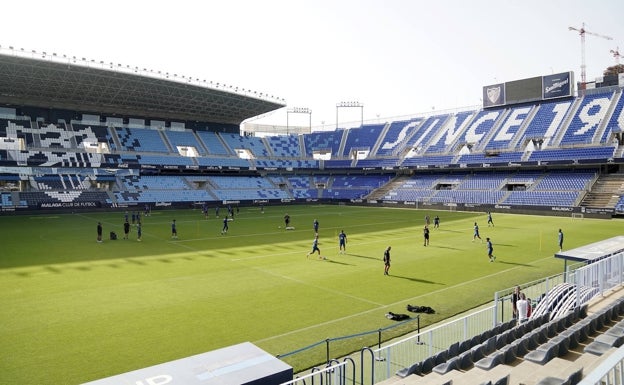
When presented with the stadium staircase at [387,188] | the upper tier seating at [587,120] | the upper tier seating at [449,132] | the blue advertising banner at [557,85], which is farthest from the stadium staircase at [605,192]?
the stadium staircase at [387,188]

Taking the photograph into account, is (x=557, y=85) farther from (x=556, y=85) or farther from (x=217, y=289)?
(x=217, y=289)

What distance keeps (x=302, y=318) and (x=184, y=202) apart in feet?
177

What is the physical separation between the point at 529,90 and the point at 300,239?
5459 cm

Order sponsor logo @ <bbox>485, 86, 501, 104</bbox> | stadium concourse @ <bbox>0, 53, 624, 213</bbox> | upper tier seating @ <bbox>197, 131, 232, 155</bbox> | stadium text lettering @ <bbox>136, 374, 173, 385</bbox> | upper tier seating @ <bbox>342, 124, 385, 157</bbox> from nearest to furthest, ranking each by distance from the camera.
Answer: stadium text lettering @ <bbox>136, 374, 173, 385</bbox> < stadium concourse @ <bbox>0, 53, 624, 213</bbox> < sponsor logo @ <bbox>485, 86, 501, 104</bbox> < upper tier seating @ <bbox>197, 131, 232, 155</bbox> < upper tier seating @ <bbox>342, 124, 385, 157</bbox>

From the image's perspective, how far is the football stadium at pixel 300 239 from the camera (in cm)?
979

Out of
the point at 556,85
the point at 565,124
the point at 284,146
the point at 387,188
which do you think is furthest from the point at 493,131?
the point at 284,146

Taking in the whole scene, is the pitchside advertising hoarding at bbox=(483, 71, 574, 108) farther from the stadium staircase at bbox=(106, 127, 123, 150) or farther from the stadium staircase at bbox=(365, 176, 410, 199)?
the stadium staircase at bbox=(106, 127, 123, 150)

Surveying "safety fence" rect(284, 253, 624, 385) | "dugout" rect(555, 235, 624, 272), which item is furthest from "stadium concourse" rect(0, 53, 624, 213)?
"safety fence" rect(284, 253, 624, 385)

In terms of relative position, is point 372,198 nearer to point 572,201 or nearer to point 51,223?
point 572,201

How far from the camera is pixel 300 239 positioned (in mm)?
32125

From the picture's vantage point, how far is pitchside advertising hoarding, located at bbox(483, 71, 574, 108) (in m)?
63.6

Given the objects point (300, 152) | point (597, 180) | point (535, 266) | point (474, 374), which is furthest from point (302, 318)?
point (300, 152)

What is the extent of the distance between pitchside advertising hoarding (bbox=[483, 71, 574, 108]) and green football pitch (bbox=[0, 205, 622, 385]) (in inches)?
1479

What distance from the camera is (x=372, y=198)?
71.5m
